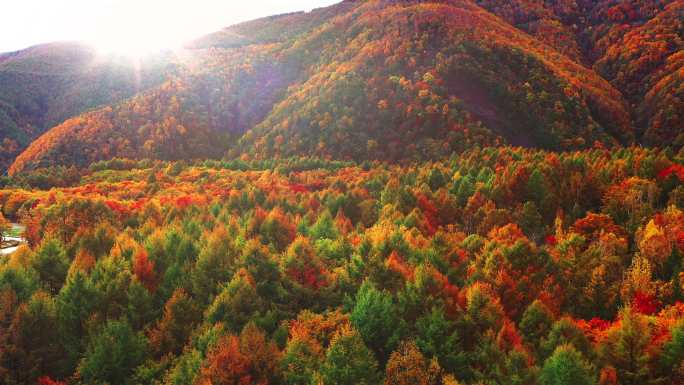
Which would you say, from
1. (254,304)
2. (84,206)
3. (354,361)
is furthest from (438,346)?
(84,206)

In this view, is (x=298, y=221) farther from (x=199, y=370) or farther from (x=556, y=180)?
(x=556, y=180)

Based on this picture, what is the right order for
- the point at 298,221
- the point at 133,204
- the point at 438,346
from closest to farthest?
the point at 438,346, the point at 298,221, the point at 133,204

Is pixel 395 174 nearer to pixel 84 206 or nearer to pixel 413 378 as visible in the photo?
pixel 84 206

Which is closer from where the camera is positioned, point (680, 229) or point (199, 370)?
point (199, 370)

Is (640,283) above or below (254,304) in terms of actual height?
below

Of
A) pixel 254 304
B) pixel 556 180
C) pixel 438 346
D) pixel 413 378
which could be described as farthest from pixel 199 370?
pixel 556 180

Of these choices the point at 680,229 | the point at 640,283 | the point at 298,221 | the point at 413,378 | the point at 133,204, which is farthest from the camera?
the point at 133,204

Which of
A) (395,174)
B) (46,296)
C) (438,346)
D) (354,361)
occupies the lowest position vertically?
(395,174)
